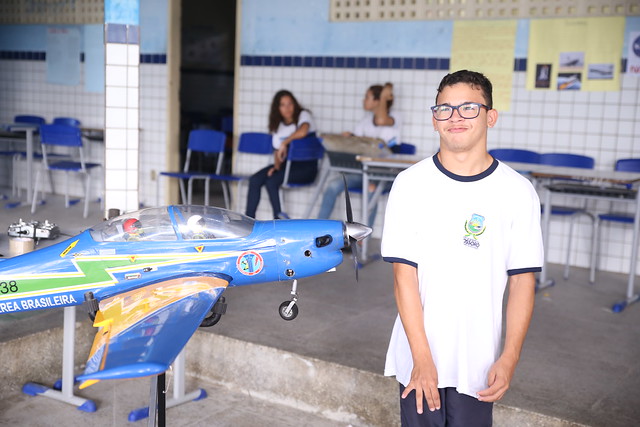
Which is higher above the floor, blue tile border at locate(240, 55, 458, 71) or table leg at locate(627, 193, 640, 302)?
blue tile border at locate(240, 55, 458, 71)

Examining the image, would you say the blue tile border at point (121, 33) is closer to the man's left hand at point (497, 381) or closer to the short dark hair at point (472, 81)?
the short dark hair at point (472, 81)

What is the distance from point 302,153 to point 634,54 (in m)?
2.91

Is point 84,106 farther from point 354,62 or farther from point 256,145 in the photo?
point 354,62

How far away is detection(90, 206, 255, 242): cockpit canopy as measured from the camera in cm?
309

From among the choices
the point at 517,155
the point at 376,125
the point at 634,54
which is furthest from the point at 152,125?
the point at 634,54

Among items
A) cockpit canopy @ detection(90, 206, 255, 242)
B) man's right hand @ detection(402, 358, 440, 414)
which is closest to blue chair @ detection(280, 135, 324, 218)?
cockpit canopy @ detection(90, 206, 255, 242)

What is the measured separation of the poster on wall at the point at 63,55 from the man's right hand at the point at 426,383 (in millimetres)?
7892

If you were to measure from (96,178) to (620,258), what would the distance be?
587 cm

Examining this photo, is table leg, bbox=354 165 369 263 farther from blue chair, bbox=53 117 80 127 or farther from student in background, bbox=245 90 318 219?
blue chair, bbox=53 117 80 127

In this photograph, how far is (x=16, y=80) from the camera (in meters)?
9.48

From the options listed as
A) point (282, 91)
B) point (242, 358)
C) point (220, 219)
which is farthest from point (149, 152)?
point (220, 219)

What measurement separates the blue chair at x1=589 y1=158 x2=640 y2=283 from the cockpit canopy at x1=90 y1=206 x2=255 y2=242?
3.58m

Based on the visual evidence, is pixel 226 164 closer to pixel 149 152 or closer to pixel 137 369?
pixel 149 152

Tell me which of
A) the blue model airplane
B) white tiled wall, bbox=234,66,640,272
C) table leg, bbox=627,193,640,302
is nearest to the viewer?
the blue model airplane
